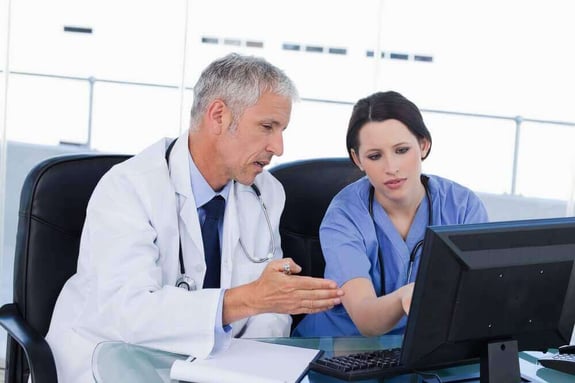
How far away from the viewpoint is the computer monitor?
1401 mm

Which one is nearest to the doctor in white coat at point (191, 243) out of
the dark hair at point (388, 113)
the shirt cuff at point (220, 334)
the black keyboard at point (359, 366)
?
the shirt cuff at point (220, 334)

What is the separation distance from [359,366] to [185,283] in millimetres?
515

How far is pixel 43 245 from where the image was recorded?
204cm

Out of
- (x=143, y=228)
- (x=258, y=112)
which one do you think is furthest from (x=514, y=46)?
(x=143, y=228)

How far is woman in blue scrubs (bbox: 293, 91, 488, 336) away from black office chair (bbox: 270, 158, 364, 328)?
17 centimetres

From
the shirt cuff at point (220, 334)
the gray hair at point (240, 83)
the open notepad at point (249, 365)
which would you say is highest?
the gray hair at point (240, 83)

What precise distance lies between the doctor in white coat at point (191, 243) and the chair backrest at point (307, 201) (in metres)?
0.19

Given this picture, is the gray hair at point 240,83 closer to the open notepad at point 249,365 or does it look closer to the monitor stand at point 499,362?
the open notepad at point 249,365

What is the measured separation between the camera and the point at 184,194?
2016 millimetres

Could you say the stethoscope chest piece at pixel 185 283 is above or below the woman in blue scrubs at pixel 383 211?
below

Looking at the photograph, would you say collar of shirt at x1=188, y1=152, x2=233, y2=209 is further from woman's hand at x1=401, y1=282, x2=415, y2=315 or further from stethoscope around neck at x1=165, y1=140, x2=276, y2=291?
woman's hand at x1=401, y1=282, x2=415, y2=315

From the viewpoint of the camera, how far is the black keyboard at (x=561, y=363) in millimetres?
1721

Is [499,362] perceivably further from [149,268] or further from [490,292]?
[149,268]

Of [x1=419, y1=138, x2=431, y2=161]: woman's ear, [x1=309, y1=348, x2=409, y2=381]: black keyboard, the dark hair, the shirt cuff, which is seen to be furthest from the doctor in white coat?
[x1=419, y1=138, x2=431, y2=161]: woman's ear
